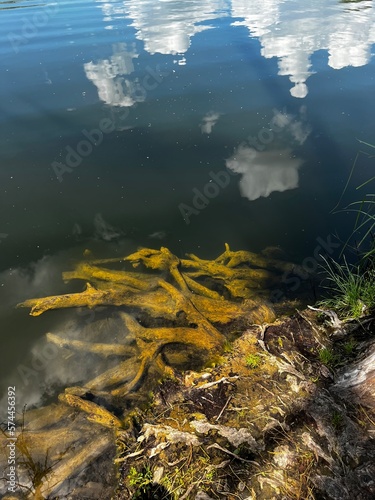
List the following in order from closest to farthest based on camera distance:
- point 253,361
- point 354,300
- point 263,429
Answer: point 263,429 → point 253,361 → point 354,300

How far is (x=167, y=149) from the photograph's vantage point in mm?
5590

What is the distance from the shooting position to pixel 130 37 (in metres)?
10.5

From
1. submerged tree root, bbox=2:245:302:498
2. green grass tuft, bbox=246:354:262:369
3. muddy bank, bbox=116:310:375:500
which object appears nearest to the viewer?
muddy bank, bbox=116:310:375:500

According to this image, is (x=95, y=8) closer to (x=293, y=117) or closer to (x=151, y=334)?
(x=293, y=117)

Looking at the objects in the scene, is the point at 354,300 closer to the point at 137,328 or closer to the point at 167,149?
the point at 137,328

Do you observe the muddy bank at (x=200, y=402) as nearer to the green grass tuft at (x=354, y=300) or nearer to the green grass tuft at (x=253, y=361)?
the green grass tuft at (x=253, y=361)

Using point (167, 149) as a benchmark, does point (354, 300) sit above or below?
below

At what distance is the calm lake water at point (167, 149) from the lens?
159 inches

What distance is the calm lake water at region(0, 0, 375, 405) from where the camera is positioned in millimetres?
4047

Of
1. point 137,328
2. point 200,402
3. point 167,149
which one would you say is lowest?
point 137,328

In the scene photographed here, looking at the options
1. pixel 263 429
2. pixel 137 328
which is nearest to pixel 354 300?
pixel 263 429

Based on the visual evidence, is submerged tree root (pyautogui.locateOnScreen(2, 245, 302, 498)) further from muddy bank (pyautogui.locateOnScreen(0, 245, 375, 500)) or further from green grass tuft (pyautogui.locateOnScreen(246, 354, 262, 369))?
green grass tuft (pyautogui.locateOnScreen(246, 354, 262, 369))

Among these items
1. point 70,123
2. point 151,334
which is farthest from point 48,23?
point 151,334

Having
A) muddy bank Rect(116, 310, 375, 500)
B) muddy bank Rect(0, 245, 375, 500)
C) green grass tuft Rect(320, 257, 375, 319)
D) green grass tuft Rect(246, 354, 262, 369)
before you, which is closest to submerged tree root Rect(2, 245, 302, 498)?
muddy bank Rect(0, 245, 375, 500)
